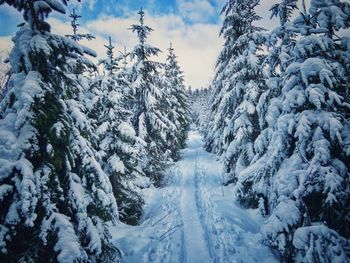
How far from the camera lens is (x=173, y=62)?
34.0 m

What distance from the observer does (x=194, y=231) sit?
10.4 m

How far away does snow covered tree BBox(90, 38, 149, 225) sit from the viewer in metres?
12.3

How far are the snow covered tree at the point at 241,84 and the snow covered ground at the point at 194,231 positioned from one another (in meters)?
2.67

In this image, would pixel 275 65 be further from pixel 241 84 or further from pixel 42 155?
pixel 42 155

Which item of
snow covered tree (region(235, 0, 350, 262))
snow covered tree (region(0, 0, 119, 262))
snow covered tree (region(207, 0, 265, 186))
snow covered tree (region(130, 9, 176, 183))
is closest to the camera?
snow covered tree (region(0, 0, 119, 262))

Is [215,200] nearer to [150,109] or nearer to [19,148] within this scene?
[150,109]

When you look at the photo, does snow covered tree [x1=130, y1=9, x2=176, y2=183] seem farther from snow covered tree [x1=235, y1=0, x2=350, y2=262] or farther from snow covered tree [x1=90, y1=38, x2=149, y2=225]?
snow covered tree [x1=235, y1=0, x2=350, y2=262]

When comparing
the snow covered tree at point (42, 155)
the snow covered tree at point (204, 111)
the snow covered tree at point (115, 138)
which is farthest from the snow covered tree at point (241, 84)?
the snow covered tree at point (204, 111)

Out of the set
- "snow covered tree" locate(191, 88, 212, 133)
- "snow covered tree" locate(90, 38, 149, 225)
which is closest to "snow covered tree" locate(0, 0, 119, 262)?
"snow covered tree" locate(90, 38, 149, 225)

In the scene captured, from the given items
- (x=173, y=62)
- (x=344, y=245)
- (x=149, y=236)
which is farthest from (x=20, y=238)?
(x=173, y=62)

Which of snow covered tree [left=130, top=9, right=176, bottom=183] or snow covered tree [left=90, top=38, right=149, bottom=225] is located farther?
snow covered tree [left=130, top=9, right=176, bottom=183]

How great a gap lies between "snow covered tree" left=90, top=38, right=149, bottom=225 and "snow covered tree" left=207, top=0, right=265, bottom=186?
6374mm

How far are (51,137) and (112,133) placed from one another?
743cm

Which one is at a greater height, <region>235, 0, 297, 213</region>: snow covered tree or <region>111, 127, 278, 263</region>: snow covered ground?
<region>235, 0, 297, 213</region>: snow covered tree
